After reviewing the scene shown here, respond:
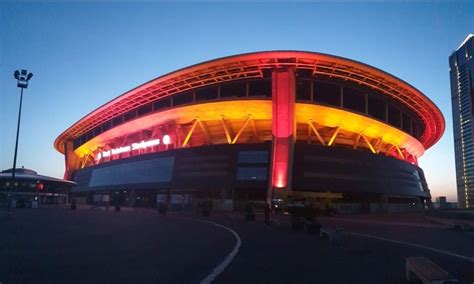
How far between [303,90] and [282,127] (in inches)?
→ 326

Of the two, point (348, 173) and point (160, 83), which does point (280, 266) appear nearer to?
point (348, 173)

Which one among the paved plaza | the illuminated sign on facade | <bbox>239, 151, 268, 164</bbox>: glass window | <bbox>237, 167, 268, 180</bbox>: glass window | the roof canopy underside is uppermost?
the roof canopy underside

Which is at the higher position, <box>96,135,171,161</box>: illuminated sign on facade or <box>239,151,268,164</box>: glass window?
<box>96,135,171,161</box>: illuminated sign on facade

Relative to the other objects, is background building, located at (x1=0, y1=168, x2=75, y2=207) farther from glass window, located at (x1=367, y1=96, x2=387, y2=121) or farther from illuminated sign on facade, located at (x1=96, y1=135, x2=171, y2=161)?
glass window, located at (x1=367, y1=96, x2=387, y2=121)

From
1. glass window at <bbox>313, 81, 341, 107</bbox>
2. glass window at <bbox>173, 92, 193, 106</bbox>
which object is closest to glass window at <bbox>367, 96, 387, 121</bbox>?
glass window at <bbox>313, 81, 341, 107</bbox>

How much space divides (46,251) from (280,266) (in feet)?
24.6

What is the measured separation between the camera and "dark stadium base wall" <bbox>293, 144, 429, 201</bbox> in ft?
192

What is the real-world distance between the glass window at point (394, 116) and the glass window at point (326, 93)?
50.3ft

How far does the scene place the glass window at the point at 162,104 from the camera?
71344 millimetres

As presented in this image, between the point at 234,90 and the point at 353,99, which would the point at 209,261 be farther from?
the point at 353,99

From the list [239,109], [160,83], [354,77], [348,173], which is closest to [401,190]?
[348,173]

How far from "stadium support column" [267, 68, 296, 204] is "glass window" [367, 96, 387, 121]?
18.0 metres

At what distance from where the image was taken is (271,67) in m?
58.2

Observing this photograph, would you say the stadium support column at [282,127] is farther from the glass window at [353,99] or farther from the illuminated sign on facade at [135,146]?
the illuminated sign on facade at [135,146]
